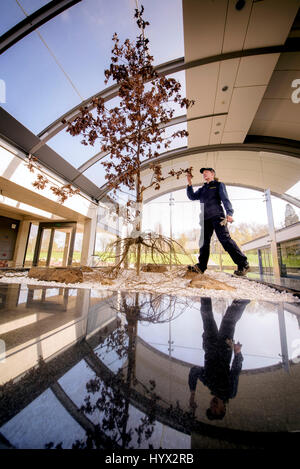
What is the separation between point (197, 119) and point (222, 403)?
5744 millimetres

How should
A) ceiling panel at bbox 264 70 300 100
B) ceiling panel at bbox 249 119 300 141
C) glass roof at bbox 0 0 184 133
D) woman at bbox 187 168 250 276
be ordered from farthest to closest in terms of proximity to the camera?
ceiling panel at bbox 249 119 300 141, ceiling panel at bbox 264 70 300 100, glass roof at bbox 0 0 184 133, woman at bbox 187 168 250 276

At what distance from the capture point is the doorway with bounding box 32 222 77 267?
28.3 feet

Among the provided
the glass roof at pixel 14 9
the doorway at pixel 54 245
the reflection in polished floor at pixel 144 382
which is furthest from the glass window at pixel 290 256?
the doorway at pixel 54 245

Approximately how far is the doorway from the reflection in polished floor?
8.44 meters

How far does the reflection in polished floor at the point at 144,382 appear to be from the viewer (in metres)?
0.29

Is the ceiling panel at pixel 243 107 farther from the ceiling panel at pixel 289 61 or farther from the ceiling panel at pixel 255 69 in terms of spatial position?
the ceiling panel at pixel 289 61

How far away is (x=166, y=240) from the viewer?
2.62 metres

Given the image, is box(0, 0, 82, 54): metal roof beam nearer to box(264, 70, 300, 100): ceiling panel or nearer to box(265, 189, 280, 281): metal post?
box(264, 70, 300, 100): ceiling panel

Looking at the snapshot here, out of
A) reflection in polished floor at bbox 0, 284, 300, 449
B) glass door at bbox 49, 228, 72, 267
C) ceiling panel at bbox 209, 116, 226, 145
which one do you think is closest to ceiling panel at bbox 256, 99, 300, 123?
ceiling panel at bbox 209, 116, 226, 145

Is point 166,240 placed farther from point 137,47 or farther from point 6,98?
point 6,98

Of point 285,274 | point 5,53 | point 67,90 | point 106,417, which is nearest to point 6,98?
point 5,53

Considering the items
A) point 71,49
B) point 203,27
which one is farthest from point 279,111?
point 71,49

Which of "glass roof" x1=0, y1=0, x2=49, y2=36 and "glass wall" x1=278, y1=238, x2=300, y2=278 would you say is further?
"glass wall" x1=278, y1=238, x2=300, y2=278

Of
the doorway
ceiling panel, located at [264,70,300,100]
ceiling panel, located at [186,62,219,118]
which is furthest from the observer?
the doorway
